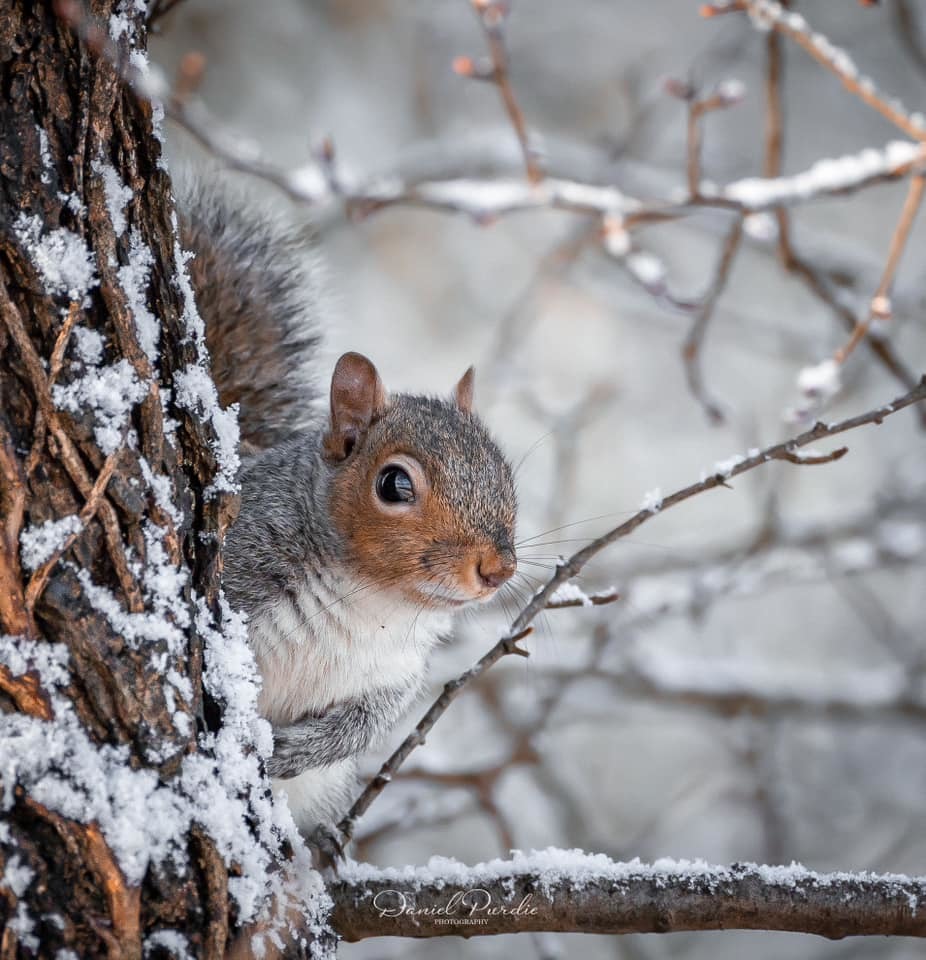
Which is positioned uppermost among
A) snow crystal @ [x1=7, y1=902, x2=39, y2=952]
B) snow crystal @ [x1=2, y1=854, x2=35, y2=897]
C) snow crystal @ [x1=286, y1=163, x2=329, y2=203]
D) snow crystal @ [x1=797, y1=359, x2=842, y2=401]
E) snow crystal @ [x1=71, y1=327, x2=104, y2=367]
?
snow crystal @ [x1=286, y1=163, x2=329, y2=203]

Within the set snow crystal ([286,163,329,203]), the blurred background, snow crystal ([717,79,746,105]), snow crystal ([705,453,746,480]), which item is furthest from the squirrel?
the blurred background

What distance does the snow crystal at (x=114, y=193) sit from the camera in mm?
960

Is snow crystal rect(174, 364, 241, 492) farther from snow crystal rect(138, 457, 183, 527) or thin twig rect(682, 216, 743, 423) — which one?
thin twig rect(682, 216, 743, 423)

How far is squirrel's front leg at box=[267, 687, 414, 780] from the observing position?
5.02 feet

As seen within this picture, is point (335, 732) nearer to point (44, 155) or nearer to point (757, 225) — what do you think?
point (44, 155)

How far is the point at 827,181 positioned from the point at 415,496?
0.91m

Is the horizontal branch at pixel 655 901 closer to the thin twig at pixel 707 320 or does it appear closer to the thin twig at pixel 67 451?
the thin twig at pixel 67 451

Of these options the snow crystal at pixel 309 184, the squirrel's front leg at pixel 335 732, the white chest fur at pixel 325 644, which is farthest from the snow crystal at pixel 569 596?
the snow crystal at pixel 309 184

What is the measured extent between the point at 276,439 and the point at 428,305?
3963 millimetres

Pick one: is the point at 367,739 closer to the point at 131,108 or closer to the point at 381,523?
the point at 381,523

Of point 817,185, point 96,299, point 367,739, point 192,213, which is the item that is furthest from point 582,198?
point 96,299

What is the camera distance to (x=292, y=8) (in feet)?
18.7

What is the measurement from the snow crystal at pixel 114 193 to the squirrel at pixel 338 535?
2.34ft

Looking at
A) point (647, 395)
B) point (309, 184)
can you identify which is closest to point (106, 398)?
point (309, 184)
